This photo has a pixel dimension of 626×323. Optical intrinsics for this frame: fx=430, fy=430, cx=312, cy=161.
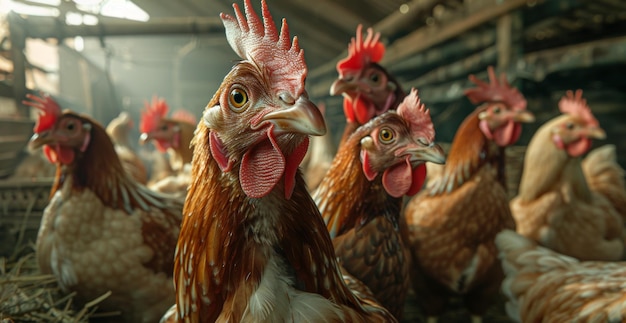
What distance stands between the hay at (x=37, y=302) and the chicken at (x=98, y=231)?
0.07m

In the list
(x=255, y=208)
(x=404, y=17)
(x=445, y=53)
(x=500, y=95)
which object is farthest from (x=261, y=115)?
(x=445, y=53)

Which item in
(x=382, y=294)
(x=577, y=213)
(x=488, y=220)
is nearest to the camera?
(x=382, y=294)

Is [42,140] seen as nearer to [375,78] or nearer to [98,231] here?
[98,231]

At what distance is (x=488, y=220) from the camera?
2.25 metres

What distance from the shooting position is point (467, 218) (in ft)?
7.37

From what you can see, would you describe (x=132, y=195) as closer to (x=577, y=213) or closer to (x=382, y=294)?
(x=382, y=294)

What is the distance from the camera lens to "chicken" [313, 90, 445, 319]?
150 cm

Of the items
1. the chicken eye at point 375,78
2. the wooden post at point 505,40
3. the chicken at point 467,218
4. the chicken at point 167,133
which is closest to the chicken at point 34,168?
the chicken at point 167,133

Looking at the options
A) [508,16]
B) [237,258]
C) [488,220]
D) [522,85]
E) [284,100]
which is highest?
[508,16]

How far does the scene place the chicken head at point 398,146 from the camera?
1500 millimetres

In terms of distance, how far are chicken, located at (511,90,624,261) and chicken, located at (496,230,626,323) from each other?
845 millimetres

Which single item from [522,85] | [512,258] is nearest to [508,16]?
[522,85]

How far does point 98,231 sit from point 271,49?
1437 mm

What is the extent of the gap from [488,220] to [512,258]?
284mm
